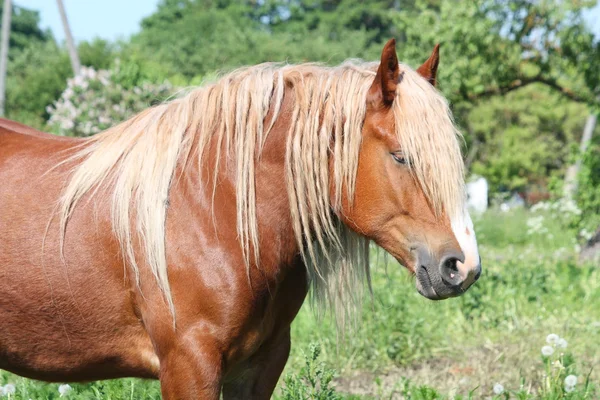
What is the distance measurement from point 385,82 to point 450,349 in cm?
318

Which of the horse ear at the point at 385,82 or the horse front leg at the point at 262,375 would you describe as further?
the horse front leg at the point at 262,375

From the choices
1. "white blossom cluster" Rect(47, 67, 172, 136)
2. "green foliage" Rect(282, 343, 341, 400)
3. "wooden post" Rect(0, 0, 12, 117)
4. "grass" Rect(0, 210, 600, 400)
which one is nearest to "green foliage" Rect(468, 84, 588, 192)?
"wooden post" Rect(0, 0, 12, 117)

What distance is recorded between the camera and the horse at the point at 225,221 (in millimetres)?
2545

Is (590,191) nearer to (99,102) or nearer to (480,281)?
(480,281)

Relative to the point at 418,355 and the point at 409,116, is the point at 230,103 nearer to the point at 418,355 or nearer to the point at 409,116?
the point at 409,116

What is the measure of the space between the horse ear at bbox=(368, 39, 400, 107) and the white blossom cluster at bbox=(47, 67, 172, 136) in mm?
7633

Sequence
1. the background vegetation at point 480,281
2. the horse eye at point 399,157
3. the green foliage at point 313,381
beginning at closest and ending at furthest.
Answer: the horse eye at point 399,157
the green foliage at point 313,381
the background vegetation at point 480,281

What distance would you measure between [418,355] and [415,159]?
9.69ft

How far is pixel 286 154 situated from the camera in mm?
2672

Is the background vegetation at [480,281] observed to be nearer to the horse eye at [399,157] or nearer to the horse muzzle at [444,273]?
the horse muzzle at [444,273]

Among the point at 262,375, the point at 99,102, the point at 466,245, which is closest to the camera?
the point at 466,245

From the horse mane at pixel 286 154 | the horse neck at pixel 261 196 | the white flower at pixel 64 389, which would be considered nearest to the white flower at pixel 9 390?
the white flower at pixel 64 389

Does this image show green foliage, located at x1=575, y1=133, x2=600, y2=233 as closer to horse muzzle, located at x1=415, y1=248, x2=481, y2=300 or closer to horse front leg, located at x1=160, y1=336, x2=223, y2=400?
horse muzzle, located at x1=415, y1=248, x2=481, y2=300

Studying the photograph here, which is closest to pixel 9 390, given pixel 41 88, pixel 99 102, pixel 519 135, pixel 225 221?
pixel 225 221
